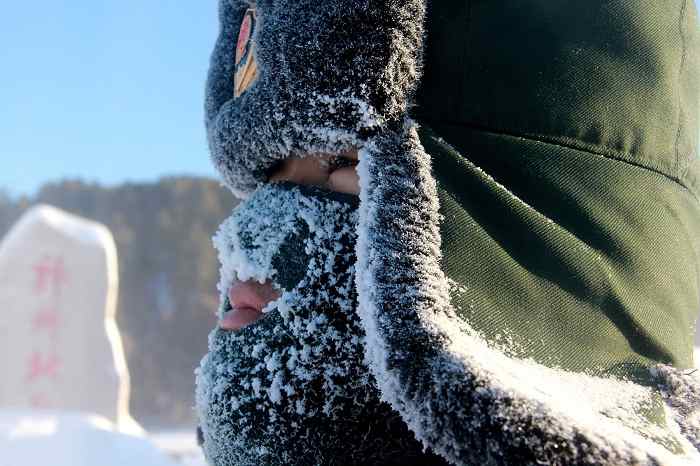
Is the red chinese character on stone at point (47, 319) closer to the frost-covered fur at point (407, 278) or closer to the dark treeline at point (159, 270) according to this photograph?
the frost-covered fur at point (407, 278)

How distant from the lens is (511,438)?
47cm

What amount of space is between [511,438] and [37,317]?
478 cm

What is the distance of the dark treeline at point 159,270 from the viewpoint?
12602 mm

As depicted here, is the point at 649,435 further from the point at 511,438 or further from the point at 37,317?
the point at 37,317

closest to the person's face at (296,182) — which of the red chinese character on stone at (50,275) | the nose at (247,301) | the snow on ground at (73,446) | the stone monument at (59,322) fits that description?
the nose at (247,301)

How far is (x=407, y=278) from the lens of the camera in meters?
0.54

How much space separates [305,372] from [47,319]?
4560mm

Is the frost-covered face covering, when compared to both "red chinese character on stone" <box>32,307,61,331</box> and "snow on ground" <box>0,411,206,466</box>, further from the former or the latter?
"red chinese character on stone" <box>32,307,61,331</box>

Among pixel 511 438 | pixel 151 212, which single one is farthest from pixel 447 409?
pixel 151 212

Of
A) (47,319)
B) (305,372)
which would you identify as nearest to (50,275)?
(47,319)

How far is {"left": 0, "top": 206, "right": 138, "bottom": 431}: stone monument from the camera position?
4.58m

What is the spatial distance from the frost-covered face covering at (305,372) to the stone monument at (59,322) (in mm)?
4147

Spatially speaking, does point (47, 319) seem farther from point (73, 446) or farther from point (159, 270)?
point (159, 270)

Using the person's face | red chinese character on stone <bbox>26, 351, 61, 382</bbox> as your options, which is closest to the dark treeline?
red chinese character on stone <bbox>26, 351, 61, 382</bbox>
